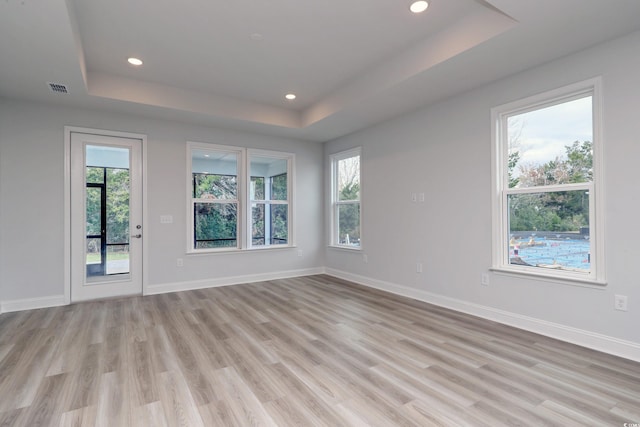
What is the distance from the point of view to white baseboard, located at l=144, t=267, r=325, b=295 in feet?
15.9

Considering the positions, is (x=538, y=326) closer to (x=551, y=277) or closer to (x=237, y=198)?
(x=551, y=277)

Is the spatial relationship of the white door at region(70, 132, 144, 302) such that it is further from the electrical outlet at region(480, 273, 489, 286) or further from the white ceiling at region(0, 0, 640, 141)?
the electrical outlet at region(480, 273, 489, 286)

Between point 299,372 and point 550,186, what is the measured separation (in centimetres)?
288

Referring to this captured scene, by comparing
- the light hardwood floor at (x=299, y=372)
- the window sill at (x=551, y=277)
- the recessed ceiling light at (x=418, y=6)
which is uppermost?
the recessed ceiling light at (x=418, y=6)

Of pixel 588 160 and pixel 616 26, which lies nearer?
pixel 616 26

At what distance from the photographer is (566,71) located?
2.94 m

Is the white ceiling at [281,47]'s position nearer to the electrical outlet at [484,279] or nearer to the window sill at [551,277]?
the window sill at [551,277]

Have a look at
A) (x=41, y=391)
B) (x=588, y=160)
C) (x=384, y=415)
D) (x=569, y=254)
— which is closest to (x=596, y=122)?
(x=588, y=160)

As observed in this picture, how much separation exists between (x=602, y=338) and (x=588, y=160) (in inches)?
60.6

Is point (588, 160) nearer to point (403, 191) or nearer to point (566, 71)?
point (566, 71)

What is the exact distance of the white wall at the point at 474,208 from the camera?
8.57 ft

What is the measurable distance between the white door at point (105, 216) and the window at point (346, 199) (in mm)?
3306

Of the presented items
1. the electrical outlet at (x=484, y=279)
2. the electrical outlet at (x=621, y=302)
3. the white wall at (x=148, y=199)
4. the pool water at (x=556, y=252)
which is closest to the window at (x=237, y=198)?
the white wall at (x=148, y=199)

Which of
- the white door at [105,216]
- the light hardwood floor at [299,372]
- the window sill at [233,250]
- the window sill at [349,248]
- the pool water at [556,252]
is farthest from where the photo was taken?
the window sill at [349,248]
